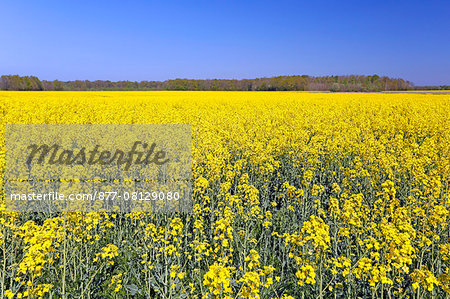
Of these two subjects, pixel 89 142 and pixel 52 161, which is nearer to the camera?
pixel 52 161

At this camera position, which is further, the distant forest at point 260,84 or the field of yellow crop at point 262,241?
the distant forest at point 260,84

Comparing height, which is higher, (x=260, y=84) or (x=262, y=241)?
(x=260, y=84)

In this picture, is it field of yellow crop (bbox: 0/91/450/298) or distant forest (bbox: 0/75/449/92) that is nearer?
field of yellow crop (bbox: 0/91/450/298)

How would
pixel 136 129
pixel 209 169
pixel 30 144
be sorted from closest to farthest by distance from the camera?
1. pixel 209 169
2. pixel 30 144
3. pixel 136 129

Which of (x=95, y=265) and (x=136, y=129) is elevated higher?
(x=136, y=129)

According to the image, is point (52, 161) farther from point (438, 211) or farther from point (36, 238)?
point (438, 211)

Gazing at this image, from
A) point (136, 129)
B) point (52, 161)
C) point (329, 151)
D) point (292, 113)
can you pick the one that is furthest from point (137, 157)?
point (292, 113)

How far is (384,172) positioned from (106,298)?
7484mm

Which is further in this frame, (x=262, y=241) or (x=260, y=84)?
(x=260, y=84)

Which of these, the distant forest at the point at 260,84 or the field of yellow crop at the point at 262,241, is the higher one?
the distant forest at the point at 260,84

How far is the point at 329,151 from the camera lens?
9.98 m

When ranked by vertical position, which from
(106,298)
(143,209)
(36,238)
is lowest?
(106,298)

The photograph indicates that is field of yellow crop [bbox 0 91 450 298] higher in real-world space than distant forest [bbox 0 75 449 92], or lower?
lower

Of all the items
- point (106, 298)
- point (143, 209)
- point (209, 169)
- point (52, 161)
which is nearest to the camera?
point (106, 298)
